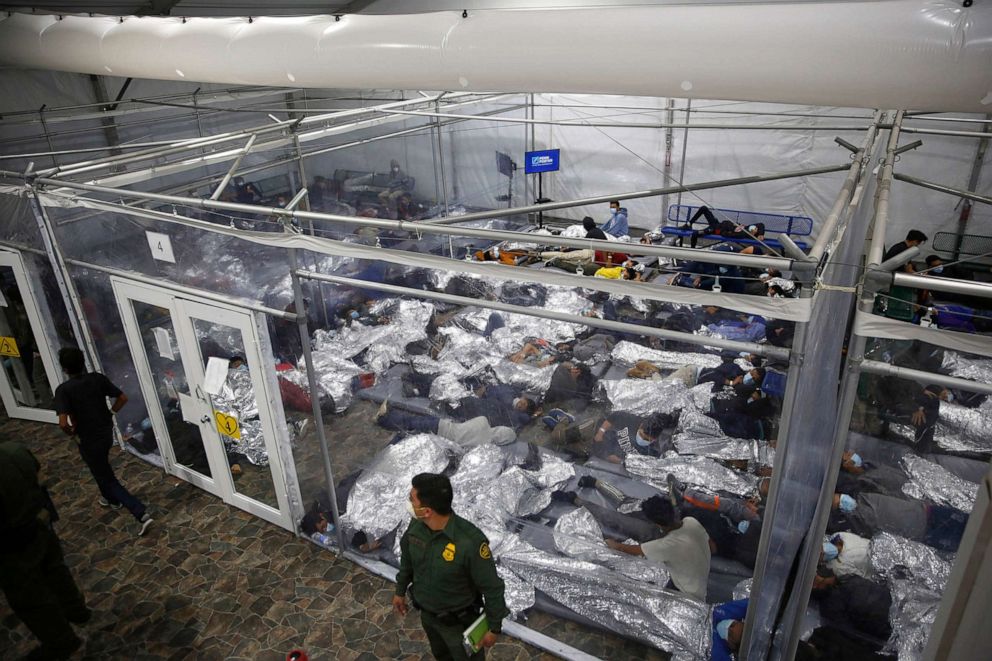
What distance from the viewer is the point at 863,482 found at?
3.38 meters

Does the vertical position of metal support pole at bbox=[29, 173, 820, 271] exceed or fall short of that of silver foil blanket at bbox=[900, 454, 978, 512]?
it exceeds it

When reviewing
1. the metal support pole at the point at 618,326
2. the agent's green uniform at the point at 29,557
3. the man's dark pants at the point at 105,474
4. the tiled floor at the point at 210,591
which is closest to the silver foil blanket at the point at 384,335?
the tiled floor at the point at 210,591

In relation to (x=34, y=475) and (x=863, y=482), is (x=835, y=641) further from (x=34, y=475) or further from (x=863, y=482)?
(x=34, y=475)

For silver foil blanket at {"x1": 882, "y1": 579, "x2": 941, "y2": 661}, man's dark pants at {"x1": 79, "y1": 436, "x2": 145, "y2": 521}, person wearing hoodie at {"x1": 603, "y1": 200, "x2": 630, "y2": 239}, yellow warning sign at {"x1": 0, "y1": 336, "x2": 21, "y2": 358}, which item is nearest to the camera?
silver foil blanket at {"x1": 882, "y1": 579, "x2": 941, "y2": 661}

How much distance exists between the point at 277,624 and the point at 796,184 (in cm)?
1003

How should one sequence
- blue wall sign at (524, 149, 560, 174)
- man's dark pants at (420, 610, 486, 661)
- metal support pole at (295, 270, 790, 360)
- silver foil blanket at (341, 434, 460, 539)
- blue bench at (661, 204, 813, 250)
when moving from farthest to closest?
blue wall sign at (524, 149, 560, 174) → blue bench at (661, 204, 813, 250) → silver foil blanket at (341, 434, 460, 539) → man's dark pants at (420, 610, 486, 661) → metal support pole at (295, 270, 790, 360)

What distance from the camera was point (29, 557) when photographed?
11.0ft

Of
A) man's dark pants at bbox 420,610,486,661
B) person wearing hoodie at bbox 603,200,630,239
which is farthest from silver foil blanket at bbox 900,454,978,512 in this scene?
person wearing hoodie at bbox 603,200,630,239

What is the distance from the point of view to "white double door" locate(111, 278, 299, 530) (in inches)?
164

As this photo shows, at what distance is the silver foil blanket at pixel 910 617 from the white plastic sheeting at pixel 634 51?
2.44m

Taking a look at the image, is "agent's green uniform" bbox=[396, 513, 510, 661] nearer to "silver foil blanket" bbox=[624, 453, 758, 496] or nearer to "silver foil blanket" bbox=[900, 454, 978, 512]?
"silver foil blanket" bbox=[624, 453, 758, 496]

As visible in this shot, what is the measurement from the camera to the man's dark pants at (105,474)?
4418 millimetres

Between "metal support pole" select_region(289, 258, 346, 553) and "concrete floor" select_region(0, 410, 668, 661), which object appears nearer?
"concrete floor" select_region(0, 410, 668, 661)

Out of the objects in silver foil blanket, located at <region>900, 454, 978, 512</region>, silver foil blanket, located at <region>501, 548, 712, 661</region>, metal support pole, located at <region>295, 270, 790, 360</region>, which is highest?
metal support pole, located at <region>295, 270, 790, 360</region>
